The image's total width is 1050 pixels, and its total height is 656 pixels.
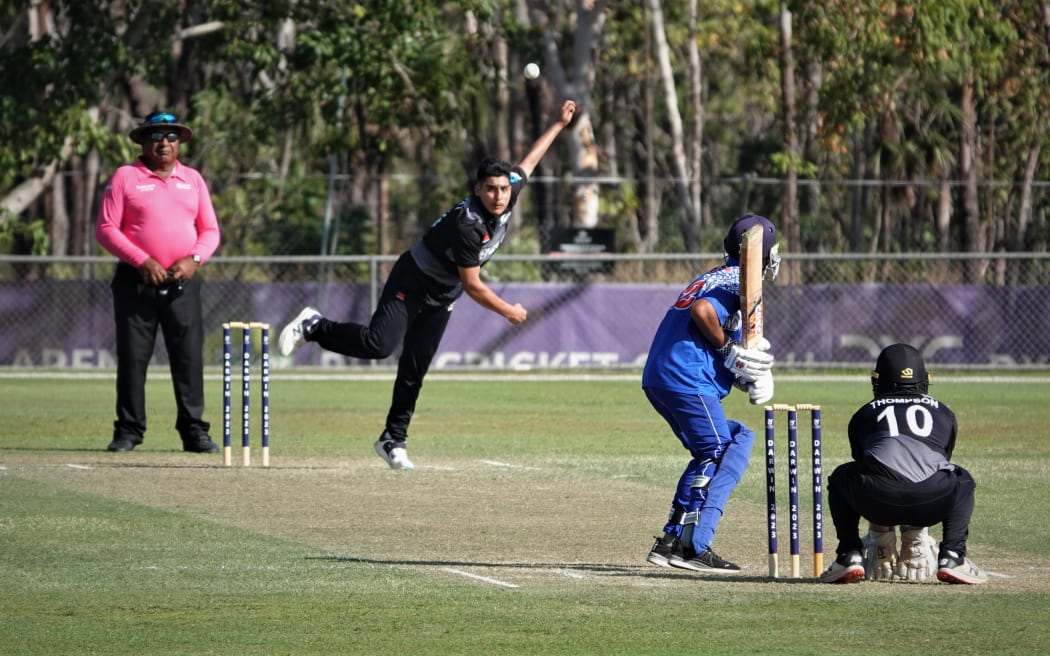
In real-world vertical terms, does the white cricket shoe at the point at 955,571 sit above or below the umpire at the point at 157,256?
below

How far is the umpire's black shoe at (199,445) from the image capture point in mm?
14695

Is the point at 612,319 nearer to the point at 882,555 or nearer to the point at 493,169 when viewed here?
the point at 493,169

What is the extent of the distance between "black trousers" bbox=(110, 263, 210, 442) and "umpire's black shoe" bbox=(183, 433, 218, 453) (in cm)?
17

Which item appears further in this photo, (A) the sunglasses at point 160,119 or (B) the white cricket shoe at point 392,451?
(A) the sunglasses at point 160,119

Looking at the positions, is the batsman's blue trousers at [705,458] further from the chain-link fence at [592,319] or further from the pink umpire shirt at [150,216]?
the chain-link fence at [592,319]

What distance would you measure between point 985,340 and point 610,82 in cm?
2551

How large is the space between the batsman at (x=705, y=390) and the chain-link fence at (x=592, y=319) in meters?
16.3

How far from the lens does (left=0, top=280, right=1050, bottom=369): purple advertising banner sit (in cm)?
2564

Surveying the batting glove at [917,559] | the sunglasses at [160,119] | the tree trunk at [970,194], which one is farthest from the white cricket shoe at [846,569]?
the tree trunk at [970,194]

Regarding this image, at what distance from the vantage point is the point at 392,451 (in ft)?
43.2

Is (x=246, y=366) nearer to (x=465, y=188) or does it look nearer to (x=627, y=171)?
(x=465, y=188)

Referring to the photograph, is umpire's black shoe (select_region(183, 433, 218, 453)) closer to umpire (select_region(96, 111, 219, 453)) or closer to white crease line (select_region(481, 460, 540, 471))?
umpire (select_region(96, 111, 219, 453))

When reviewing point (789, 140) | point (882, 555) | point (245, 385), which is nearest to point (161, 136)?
point (245, 385)

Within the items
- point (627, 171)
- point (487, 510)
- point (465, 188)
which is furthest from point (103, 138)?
point (627, 171)
